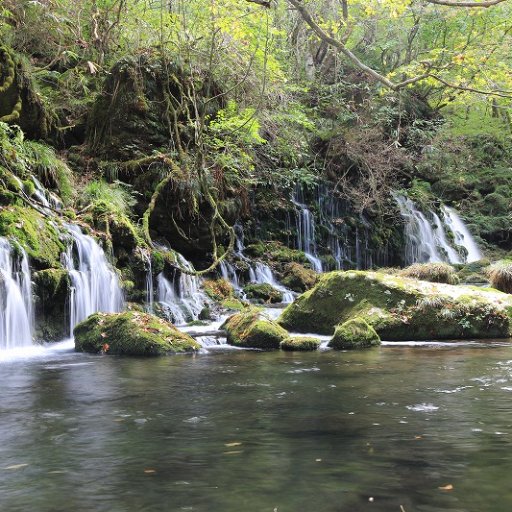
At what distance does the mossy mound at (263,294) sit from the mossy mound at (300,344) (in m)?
6.07

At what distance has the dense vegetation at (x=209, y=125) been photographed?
11.8 metres

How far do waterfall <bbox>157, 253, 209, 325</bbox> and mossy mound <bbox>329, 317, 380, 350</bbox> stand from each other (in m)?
4.22

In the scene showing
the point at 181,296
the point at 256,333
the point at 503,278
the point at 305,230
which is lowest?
the point at 256,333

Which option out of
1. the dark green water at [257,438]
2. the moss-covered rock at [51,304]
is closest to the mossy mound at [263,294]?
the moss-covered rock at [51,304]

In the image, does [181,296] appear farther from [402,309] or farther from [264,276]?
[402,309]

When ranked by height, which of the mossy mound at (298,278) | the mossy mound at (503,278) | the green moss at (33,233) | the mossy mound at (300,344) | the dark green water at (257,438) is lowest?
the dark green water at (257,438)

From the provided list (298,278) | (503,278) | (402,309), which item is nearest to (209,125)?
(298,278)

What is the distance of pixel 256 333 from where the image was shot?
8.71m

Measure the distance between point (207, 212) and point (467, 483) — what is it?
504 inches

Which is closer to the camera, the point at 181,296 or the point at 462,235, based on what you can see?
the point at 181,296

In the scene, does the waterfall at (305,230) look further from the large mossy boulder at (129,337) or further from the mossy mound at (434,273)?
the large mossy boulder at (129,337)

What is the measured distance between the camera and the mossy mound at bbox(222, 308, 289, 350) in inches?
341

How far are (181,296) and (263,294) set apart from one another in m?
2.64

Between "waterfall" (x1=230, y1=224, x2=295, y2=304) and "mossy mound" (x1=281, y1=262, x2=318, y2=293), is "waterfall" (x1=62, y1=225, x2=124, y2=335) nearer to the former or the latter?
"waterfall" (x1=230, y1=224, x2=295, y2=304)
